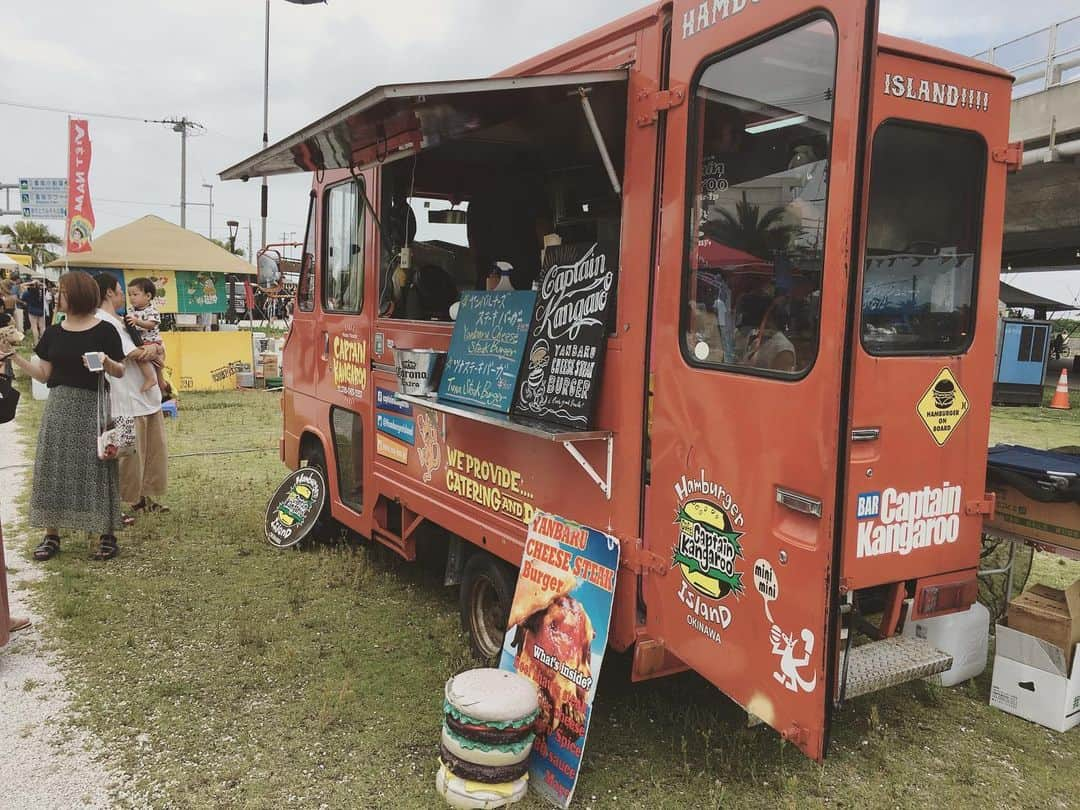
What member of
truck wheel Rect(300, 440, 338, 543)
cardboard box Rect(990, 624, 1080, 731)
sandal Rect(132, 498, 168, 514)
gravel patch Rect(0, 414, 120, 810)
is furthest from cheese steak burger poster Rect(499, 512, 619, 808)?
sandal Rect(132, 498, 168, 514)

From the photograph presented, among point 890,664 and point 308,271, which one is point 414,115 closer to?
point 308,271

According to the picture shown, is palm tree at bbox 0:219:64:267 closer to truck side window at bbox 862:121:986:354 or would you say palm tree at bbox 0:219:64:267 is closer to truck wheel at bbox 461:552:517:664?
truck wheel at bbox 461:552:517:664

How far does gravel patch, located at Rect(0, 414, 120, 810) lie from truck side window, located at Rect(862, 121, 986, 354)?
10.5ft

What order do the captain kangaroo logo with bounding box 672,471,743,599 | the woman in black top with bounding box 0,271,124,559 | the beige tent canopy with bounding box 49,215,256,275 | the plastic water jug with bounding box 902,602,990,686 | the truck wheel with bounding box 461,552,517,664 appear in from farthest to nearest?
the beige tent canopy with bounding box 49,215,256,275
the woman in black top with bounding box 0,271,124,559
the truck wheel with bounding box 461,552,517,664
the plastic water jug with bounding box 902,602,990,686
the captain kangaroo logo with bounding box 672,471,743,599

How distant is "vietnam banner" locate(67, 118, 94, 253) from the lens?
479 inches

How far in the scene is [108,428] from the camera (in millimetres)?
5070

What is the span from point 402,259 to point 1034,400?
1494 centimetres

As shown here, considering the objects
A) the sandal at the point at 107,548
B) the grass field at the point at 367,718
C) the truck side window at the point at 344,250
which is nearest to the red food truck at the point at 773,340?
the grass field at the point at 367,718

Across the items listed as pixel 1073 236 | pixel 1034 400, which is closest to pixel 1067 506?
pixel 1034 400

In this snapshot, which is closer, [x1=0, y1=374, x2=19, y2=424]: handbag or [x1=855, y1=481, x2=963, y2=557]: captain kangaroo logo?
[x1=855, y1=481, x2=963, y2=557]: captain kangaroo logo

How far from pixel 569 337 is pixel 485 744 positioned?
4.99 ft

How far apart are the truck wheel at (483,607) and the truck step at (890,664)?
156 cm

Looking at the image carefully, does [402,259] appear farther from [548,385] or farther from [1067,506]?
[1067,506]

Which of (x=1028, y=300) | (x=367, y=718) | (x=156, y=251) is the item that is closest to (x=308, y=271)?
(x=367, y=718)
